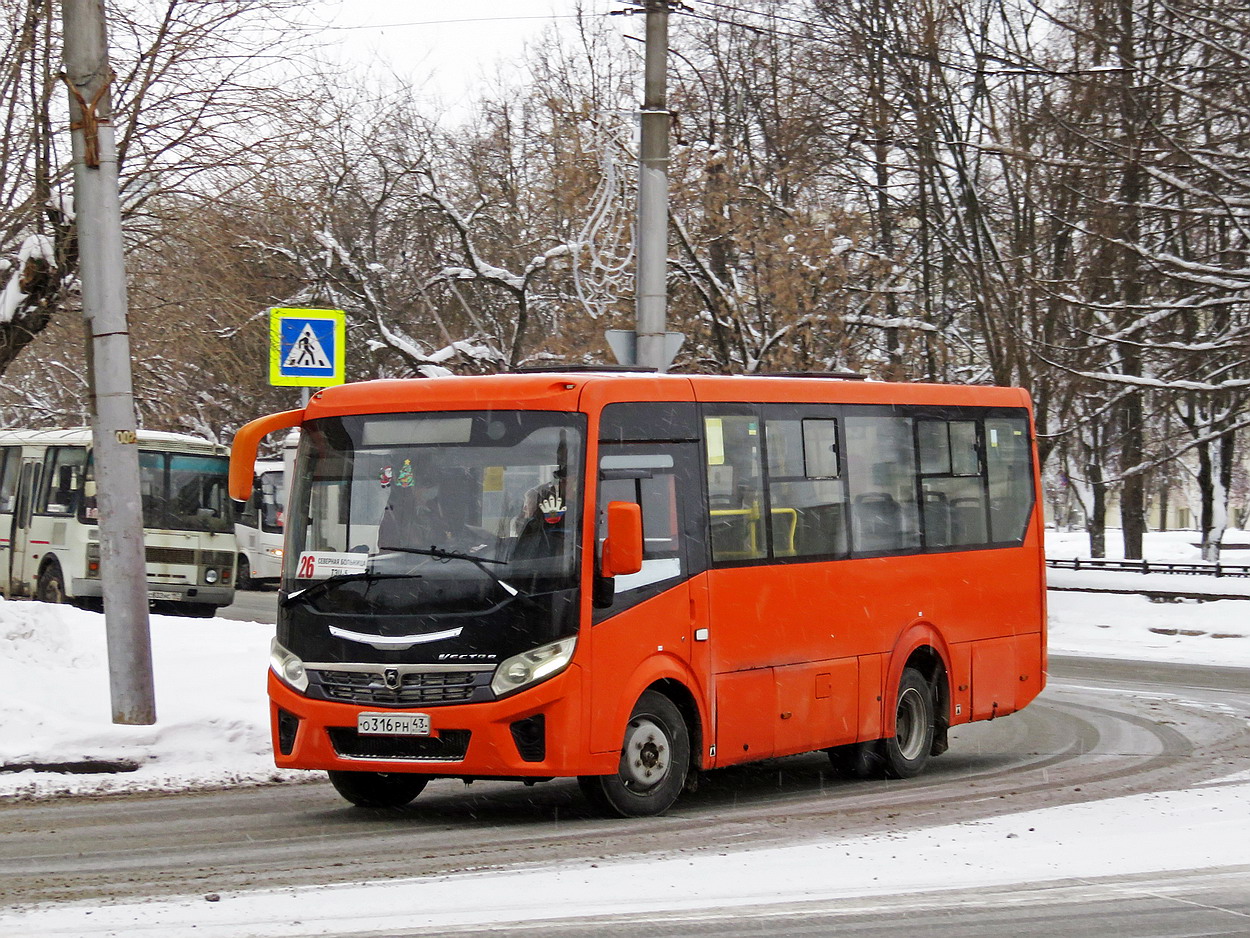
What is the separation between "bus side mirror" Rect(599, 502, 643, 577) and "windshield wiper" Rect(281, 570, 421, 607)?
1075mm

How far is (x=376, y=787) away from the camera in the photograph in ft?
33.3

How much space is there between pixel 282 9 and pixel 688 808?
854 cm

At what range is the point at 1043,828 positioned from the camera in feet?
29.6

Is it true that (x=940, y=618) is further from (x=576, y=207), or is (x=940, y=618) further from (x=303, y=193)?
(x=576, y=207)

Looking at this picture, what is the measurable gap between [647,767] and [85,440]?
1890 centimetres

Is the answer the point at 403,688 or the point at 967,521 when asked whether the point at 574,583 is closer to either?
the point at 403,688

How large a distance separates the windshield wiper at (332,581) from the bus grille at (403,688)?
0.45 meters

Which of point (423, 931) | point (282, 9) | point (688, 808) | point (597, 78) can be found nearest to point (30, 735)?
point (688, 808)

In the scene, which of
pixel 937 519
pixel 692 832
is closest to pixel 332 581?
pixel 692 832

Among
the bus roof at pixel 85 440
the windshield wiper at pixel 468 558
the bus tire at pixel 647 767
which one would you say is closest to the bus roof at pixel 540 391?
the windshield wiper at pixel 468 558

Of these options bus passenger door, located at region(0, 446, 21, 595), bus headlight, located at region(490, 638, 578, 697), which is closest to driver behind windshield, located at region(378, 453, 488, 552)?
bus headlight, located at region(490, 638, 578, 697)

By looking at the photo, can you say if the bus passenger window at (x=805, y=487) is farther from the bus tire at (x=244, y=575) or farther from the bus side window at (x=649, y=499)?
the bus tire at (x=244, y=575)

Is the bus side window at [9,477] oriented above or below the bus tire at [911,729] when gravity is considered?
above

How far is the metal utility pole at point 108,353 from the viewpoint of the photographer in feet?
37.9
